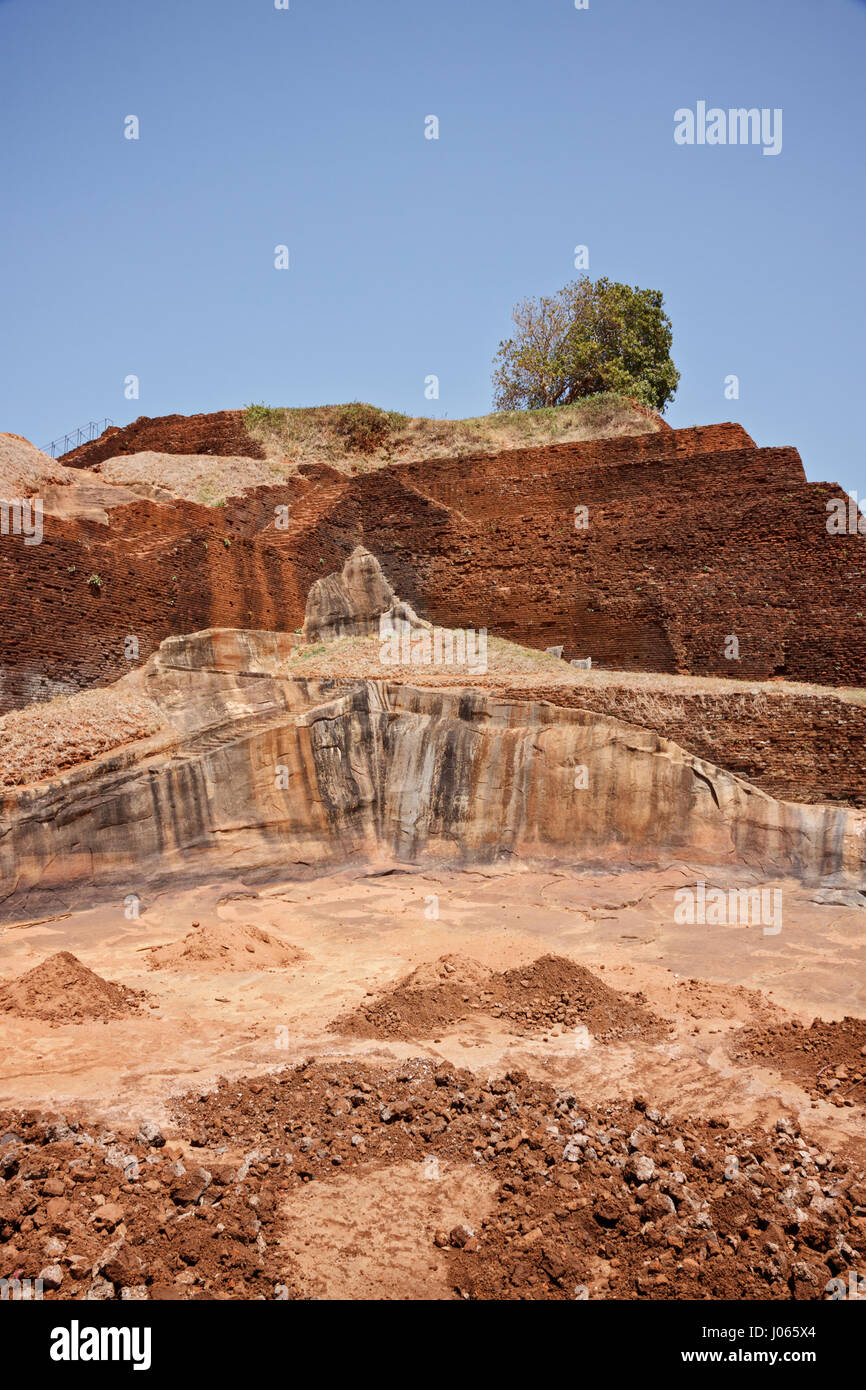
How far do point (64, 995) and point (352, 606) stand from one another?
42.6 feet

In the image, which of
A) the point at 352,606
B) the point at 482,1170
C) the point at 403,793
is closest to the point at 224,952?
the point at 403,793

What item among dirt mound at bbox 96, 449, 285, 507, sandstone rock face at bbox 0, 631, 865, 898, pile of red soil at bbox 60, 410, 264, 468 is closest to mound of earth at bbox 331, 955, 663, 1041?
sandstone rock face at bbox 0, 631, 865, 898

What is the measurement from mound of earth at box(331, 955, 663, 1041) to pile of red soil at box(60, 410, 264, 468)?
20.2 m

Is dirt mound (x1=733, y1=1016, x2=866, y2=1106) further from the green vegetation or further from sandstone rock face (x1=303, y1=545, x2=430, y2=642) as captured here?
the green vegetation

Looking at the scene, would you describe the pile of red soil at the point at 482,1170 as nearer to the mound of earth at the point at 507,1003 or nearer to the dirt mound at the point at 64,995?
the mound of earth at the point at 507,1003

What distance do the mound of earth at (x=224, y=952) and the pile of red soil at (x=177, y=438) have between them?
18497 mm

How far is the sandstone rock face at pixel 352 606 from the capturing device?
19.3m

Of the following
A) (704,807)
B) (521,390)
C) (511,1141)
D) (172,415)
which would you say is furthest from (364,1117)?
(521,390)

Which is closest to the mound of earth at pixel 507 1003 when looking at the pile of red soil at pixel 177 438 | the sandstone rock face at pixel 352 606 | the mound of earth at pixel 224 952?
the mound of earth at pixel 224 952

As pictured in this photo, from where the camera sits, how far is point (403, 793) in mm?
12508

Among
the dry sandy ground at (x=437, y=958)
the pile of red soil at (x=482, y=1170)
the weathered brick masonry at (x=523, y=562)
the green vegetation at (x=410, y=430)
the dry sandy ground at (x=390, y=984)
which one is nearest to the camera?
the pile of red soil at (x=482, y=1170)

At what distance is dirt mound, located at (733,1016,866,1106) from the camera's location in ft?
20.2

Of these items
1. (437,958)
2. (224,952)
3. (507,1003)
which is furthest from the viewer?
(224,952)

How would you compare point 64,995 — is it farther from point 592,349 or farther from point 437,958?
point 592,349
